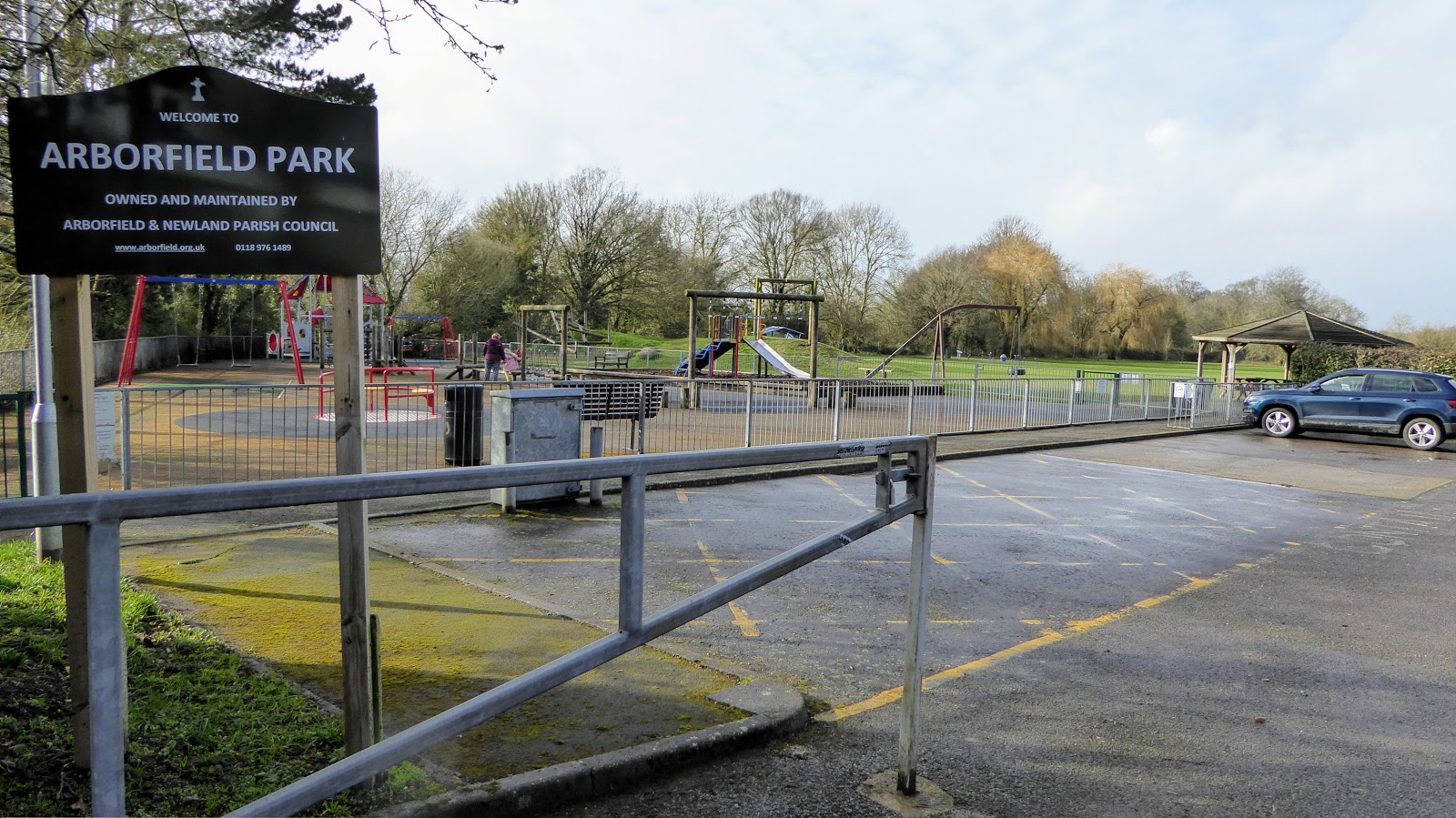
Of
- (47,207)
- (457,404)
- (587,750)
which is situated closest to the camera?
(47,207)

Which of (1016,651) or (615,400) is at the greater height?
(615,400)

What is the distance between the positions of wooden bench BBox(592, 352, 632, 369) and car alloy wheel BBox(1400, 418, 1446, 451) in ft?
79.7

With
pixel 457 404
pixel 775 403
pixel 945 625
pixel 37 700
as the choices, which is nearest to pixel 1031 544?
pixel 945 625

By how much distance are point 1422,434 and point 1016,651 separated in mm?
19067

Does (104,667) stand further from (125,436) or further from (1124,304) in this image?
(1124,304)

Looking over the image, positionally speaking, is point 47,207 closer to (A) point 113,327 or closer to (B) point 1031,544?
(B) point 1031,544

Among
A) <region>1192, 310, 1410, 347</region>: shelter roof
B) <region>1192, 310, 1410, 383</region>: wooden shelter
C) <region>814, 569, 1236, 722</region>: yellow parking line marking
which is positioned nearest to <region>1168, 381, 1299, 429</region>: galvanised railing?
<region>1192, 310, 1410, 383</region>: wooden shelter

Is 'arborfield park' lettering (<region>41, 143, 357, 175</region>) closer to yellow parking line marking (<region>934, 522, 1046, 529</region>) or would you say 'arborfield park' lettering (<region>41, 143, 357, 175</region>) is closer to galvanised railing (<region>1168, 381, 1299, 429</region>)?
yellow parking line marking (<region>934, 522, 1046, 529</region>)

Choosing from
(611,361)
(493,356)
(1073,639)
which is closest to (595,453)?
(1073,639)

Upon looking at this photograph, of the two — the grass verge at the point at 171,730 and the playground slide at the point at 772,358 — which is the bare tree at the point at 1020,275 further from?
the grass verge at the point at 171,730

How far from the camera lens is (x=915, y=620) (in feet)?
12.4

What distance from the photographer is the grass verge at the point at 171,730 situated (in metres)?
3.36

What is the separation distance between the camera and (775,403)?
1870cm

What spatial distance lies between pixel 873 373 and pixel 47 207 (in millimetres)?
28524
